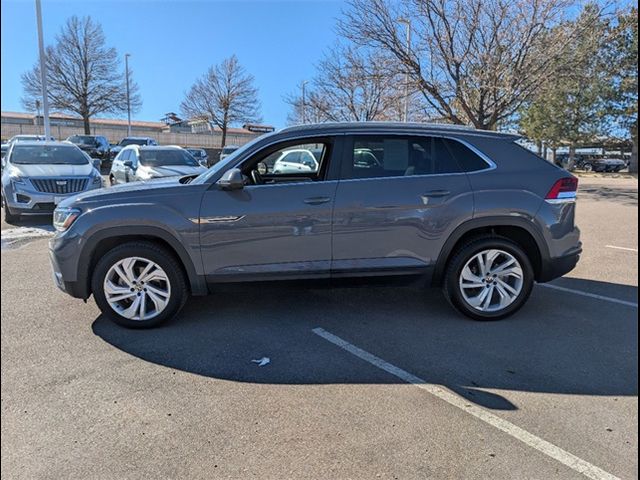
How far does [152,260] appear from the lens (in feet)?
13.3

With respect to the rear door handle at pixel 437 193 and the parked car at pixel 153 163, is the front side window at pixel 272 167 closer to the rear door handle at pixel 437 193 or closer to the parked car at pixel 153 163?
the rear door handle at pixel 437 193

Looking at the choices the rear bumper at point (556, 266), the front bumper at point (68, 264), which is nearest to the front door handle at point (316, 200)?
the front bumper at point (68, 264)

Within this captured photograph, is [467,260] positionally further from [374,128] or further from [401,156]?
[374,128]

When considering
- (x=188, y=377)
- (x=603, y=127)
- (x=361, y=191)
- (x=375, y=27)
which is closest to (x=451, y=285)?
(x=361, y=191)

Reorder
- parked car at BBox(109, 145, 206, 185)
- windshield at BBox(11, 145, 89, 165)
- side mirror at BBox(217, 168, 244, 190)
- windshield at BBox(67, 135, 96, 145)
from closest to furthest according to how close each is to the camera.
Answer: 1. side mirror at BBox(217, 168, 244, 190)
2. windshield at BBox(11, 145, 89, 165)
3. parked car at BBox(109, 145, 206, 185)
4. windshield at BBox(67, 135, 96, 145)

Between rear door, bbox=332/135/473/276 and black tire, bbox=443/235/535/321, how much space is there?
0.23 meters

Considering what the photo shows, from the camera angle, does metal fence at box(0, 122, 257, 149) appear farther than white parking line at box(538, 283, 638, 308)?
Yes

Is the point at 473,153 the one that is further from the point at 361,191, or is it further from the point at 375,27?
the point at 375,27

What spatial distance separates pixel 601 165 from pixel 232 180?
4909 centimetres

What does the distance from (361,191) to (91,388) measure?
8.44 feet

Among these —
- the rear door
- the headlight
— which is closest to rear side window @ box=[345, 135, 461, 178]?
the rear door

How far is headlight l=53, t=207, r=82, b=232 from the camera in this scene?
4031 millimetres

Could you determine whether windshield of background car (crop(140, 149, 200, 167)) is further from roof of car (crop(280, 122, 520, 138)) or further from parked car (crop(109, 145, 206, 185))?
Answer: roof of car (crop(280, 122, 520, 138))

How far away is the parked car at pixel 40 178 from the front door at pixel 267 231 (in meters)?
7.11
